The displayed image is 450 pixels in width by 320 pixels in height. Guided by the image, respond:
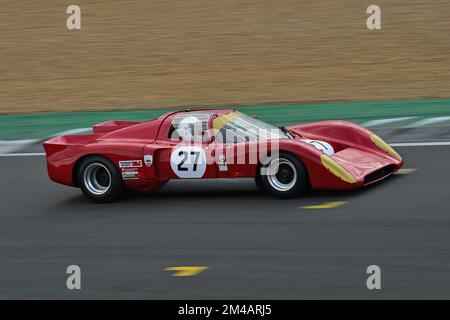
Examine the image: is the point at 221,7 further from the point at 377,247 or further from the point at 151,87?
the point at 377,247

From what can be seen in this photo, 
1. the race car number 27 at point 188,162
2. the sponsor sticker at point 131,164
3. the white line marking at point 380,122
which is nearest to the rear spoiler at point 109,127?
the sponsor sticker at point 131,164

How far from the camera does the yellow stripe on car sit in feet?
28.3

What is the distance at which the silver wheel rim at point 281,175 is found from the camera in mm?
8805

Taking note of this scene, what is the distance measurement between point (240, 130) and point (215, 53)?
9.21 meters

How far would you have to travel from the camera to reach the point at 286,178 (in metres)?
8.88

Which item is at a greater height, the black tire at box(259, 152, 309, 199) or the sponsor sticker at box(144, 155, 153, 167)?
the sponsor sticker at box(144, 155, 153, 167)

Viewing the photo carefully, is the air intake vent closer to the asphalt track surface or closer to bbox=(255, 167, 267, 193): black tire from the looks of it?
the asphalt track surface

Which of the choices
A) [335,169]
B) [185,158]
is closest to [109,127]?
[185,158]

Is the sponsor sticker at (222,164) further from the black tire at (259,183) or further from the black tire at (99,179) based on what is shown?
the black tire at (99,179)

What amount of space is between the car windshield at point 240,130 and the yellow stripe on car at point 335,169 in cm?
78

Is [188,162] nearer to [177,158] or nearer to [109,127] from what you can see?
[177,158]

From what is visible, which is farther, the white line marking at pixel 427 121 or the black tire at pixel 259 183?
the white line marking at pixel 427 121

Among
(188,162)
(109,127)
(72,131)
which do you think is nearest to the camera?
(188,162)

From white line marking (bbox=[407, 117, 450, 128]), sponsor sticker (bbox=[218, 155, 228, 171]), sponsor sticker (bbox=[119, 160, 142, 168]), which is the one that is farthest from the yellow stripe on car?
white line marking (bbox=[407, 117, 450, 128])
